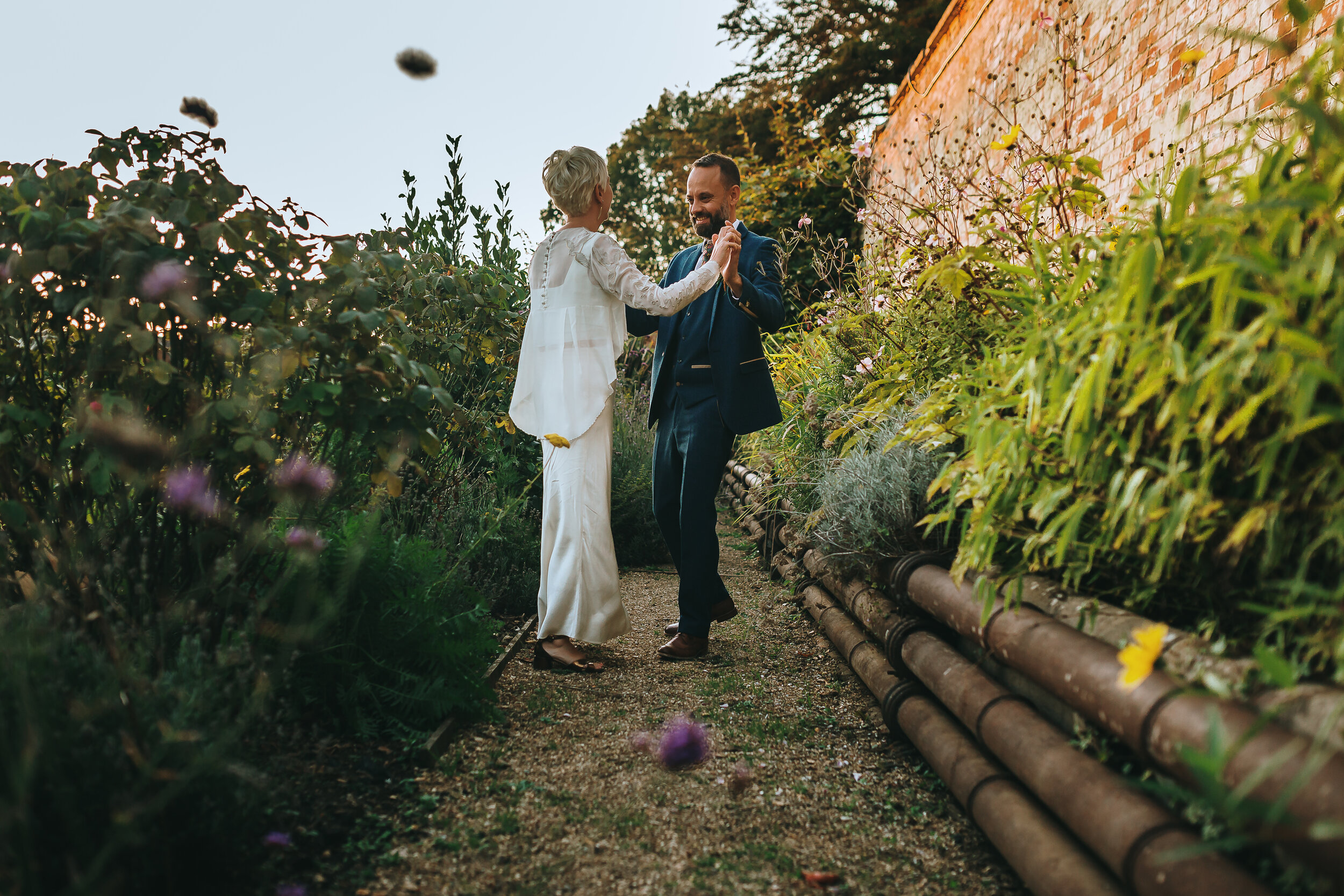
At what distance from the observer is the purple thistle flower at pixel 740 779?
200 centimetres

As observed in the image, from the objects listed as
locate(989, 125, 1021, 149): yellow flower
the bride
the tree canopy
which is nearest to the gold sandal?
the bride

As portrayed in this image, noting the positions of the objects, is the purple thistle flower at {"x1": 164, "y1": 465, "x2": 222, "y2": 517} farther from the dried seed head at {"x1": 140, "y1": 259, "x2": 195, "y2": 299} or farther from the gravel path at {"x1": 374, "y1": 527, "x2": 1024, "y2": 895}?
the gravel path at {"x1": 374, "y1": 527, "x2": 1024, "y2": 895}

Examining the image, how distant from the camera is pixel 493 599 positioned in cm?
341

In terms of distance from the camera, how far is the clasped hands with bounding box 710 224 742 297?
9.77ft

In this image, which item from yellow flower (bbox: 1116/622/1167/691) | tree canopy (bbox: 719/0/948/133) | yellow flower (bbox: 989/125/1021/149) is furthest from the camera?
tree canopy (bbox: 719/0/948/133)

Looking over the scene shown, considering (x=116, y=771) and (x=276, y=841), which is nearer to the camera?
(x=116, y=771)

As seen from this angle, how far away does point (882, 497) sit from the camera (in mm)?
2678

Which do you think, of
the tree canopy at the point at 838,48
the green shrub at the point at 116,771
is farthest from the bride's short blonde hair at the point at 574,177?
the tree canopy at the point at 838,48

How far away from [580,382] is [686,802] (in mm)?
1548

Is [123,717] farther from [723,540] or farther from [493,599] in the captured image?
[723,540]

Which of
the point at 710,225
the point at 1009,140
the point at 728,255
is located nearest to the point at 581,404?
the point at 728,255

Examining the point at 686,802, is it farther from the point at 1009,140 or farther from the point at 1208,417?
the point at 1009,140

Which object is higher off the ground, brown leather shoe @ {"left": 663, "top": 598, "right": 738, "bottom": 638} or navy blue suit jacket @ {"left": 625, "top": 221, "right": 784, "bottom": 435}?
navy blue suit jacket @ {"left": 625, "top": 221, "right": 784, "bottom": 435}

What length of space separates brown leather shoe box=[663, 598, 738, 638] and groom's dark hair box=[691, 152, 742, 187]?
186cm
